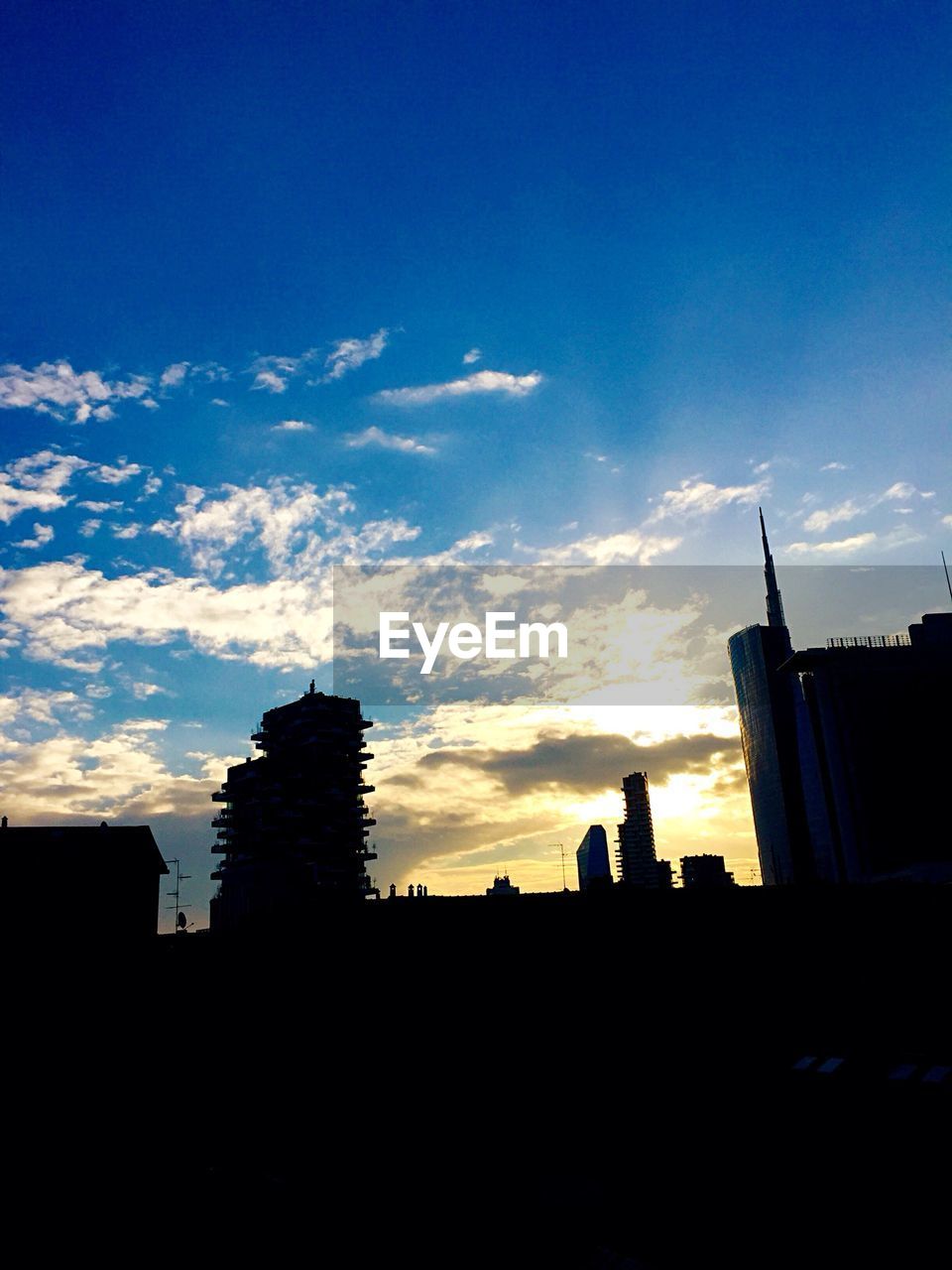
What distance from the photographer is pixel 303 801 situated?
607 feet

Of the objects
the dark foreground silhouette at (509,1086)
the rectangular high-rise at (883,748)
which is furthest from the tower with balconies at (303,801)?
the dark foreground silhouette at (509,1086)

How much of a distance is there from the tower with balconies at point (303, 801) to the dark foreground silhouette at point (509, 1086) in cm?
13186

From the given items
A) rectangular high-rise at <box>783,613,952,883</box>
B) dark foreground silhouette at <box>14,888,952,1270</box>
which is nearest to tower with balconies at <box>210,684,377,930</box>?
rectangular high-rise at <box>783,613,952,883</box>

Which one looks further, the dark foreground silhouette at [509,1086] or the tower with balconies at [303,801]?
the tower with balconies at [303,801]

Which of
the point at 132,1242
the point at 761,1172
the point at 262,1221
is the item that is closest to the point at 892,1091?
the point at 761,1172

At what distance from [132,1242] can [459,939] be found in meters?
23.4

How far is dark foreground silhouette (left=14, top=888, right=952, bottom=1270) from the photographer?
2427cm

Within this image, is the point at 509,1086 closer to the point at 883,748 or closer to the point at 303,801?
the point at 303,801

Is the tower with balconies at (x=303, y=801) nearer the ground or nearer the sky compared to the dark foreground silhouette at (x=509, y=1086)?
nearer the sky

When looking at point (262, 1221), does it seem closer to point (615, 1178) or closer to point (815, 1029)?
point (615, 1178)

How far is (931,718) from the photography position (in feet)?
611

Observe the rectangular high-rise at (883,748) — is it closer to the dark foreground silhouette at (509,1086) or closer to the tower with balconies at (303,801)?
the tower with balconies at (303,801)

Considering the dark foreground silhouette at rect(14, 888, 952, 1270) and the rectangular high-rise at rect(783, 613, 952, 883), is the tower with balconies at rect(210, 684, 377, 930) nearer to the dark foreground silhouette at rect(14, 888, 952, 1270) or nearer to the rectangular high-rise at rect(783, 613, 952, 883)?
the rectangular high-rise at rect(783, 613, 952, 883)

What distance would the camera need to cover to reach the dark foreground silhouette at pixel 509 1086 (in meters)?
24.3
